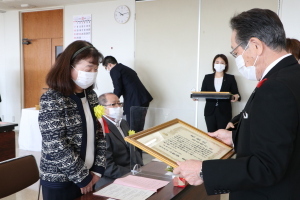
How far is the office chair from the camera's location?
1803mm

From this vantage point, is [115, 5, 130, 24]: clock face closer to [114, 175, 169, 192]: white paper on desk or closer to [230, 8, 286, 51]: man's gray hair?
[114, 175, 169, 192]: white paper on desk

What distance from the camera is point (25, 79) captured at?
6812 millimetres

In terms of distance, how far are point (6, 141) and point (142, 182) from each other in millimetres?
2133

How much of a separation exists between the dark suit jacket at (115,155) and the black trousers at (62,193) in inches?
25.8

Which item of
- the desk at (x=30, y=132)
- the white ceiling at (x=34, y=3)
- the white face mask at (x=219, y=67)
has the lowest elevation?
the desk at (x=30, y=132)

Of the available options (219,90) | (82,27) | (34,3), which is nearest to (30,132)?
(82,27)

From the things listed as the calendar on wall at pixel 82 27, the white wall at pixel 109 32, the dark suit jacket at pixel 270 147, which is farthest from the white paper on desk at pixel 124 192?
the calendar on wall at pixel 82 27

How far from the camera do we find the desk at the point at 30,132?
4.92m

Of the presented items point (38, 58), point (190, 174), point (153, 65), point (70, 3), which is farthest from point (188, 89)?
point (190, 174)

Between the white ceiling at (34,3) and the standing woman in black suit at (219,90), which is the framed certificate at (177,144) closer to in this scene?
the standing woman in black suit at (219,90)

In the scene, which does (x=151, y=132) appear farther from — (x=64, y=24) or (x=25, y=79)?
(x=25, y=79)

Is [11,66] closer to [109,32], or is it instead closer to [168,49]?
[109,32]

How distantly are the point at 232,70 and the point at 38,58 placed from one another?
4.05 m

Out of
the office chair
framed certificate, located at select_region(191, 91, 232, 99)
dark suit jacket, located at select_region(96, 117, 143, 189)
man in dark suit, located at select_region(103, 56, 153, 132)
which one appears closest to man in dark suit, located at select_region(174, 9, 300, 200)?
the office chair
